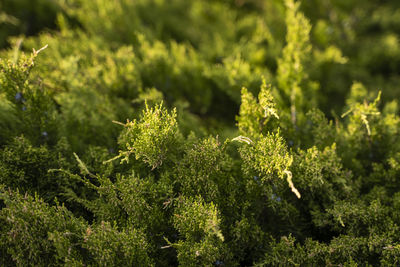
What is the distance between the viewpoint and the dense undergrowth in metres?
1.24

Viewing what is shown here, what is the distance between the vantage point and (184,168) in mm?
1434

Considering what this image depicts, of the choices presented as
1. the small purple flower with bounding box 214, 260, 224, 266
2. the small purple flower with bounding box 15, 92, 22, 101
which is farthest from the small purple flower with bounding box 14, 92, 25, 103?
the small purple flower with bounding box 214, 260, 224, 266

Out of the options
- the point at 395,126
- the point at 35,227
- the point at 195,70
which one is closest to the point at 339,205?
the point at 395,126

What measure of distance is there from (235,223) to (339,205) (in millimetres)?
524

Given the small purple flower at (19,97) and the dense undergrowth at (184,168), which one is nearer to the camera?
the dense undergrowth at (184,168)

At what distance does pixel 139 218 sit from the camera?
135cm

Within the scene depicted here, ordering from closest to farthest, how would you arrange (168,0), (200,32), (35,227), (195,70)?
(35,227)
(195,70)
(200,32)
(168,0)

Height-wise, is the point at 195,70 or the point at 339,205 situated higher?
the point at 195,70

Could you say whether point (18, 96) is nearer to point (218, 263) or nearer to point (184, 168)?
point (184, 168)

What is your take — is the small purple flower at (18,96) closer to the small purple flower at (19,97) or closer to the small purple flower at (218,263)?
the small purple flower at (19,97)

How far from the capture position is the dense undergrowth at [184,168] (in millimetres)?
1236

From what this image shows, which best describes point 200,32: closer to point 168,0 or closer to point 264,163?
point 168,0

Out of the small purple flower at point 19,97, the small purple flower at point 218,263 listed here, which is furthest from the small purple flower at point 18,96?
the small purple flower at point 218,263

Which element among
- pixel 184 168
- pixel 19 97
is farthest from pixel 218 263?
pixel 19 97
